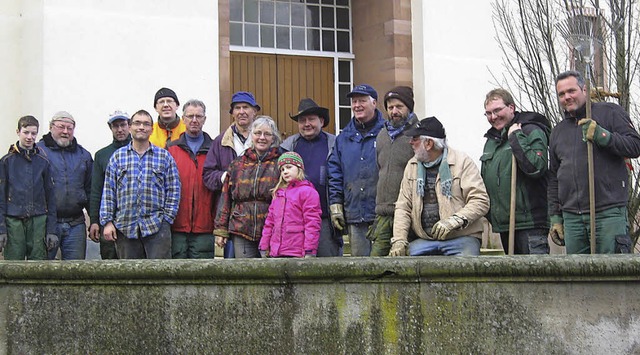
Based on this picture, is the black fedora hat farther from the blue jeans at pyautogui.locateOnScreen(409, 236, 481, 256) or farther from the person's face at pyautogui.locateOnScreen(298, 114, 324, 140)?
the blue jeans at pyautogui.locateOnScreen(409, 236, 481, 256)

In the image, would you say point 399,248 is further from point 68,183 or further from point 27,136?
point 27,136

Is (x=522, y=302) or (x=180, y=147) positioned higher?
(x=180, y=147)

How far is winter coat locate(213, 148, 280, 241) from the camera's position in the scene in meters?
8.51

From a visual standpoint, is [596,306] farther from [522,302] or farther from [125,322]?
[125,322]

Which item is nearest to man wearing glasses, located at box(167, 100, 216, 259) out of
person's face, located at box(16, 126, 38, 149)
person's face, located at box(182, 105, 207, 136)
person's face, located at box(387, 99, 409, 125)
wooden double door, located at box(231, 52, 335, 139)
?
person's face, located at box(182, 105, 207, 136)

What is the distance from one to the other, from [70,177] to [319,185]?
2.31 m

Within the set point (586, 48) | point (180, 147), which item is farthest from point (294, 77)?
point (586, 48)

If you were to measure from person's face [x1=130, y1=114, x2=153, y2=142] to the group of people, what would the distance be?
13mm

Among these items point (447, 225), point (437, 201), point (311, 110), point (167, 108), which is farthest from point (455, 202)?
point (167, 108)

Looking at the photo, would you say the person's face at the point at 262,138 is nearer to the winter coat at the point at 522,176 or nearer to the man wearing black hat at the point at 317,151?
the man wearing black hat at the point at 317,151

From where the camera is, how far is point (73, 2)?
40.2 ft

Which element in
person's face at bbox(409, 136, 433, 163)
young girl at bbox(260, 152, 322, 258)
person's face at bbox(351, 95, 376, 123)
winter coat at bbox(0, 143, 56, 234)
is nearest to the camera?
person's face at bbox(409, 136, 433, 163)

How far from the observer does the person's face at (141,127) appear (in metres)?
8.77

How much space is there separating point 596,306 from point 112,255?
489 centimetres
